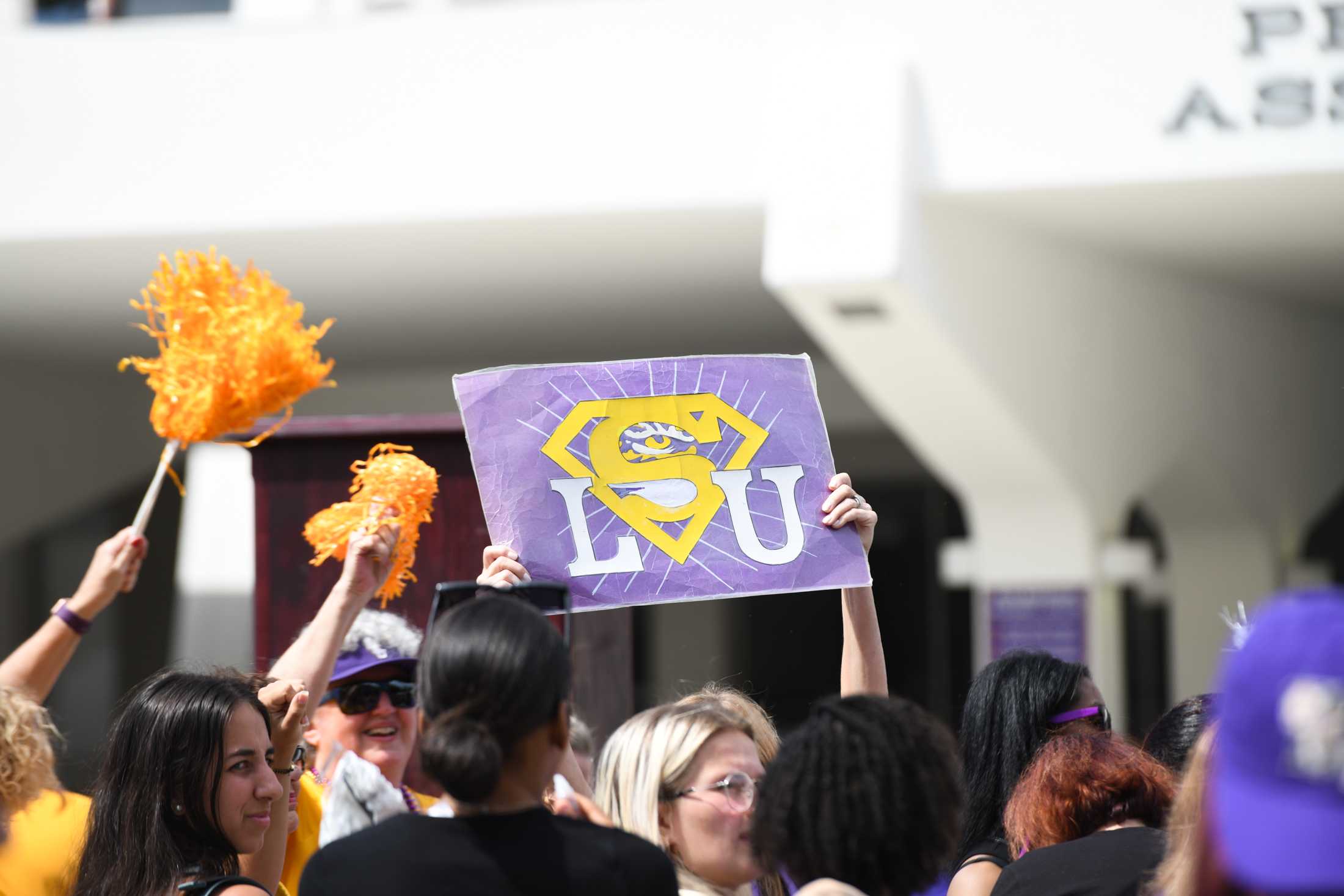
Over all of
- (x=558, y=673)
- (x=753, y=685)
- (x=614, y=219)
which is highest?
(x=614, y=219)

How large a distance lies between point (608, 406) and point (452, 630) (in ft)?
2.62

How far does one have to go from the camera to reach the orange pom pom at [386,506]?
2.87 m

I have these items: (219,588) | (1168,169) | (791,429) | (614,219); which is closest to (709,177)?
(614,219)

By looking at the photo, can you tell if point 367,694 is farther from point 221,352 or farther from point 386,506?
point 221,352

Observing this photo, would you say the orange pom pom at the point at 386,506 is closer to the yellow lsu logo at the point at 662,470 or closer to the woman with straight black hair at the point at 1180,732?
the yellow lsu logo at the point at 662,470

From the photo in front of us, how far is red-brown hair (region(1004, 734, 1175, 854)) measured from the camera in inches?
101

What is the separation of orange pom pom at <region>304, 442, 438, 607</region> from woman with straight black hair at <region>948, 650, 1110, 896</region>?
3.48 ft

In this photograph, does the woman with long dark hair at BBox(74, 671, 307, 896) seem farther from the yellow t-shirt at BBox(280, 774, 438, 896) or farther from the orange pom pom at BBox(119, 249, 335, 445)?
the orange pom pom at BBox(119, 249, 335, 445)

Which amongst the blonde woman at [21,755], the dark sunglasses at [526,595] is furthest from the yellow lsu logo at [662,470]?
the blonde woman at [21,755]

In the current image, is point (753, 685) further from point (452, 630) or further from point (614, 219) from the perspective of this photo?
point (452, 630)

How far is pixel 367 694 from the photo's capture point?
3303mm

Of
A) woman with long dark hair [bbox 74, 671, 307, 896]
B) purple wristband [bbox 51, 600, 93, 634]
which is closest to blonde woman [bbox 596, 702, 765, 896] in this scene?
woman with long dark hair [bbox 74, 671, 307, 896]

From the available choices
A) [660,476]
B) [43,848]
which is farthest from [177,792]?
[660,476]

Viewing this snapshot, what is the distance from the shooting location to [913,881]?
1885 mm
